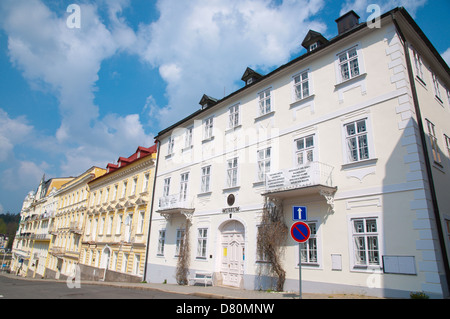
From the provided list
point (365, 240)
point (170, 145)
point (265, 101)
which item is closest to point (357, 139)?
point (365, 240)

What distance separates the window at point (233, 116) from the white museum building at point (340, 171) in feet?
0.21

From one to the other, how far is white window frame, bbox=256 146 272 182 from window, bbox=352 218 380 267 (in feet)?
16.7

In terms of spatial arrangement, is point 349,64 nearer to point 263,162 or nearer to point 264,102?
point 264,102

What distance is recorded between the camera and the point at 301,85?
15.1 meters

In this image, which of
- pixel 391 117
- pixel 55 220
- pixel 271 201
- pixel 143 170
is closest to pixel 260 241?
pixel 271 201

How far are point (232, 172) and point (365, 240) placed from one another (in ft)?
26.6

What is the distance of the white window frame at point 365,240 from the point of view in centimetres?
1052

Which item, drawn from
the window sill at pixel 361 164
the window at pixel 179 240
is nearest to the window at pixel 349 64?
the window sill at pixel 361 164

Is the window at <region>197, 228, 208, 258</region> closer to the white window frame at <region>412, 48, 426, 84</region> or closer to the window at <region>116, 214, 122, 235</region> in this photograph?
the window at <region>116, 214, 122, 235</region>

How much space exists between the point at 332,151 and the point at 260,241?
5091 millimetres

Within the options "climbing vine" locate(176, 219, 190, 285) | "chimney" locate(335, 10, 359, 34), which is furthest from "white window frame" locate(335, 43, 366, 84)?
"climbing vine" locate(176, 219, 190, 285)

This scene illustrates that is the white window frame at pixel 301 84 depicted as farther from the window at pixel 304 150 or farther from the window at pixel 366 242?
the window at pixel 366 242

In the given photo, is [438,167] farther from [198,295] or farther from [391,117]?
[198,295]

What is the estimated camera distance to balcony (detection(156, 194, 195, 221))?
1936 centimetres
